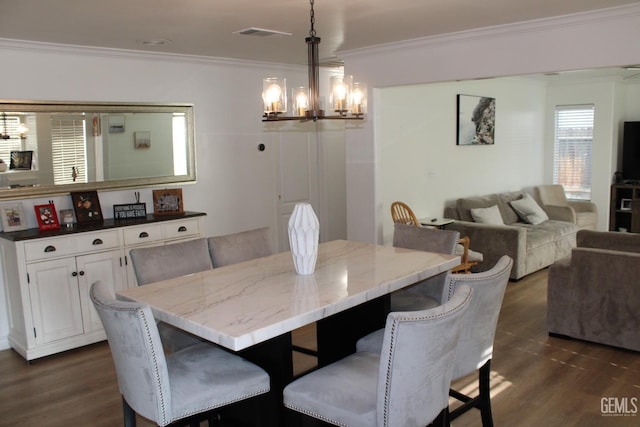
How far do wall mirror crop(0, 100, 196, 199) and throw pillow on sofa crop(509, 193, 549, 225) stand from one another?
14.0ft

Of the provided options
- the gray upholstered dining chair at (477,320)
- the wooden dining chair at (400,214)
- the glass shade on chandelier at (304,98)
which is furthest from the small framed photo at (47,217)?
the wooden dining chair at (400,214)

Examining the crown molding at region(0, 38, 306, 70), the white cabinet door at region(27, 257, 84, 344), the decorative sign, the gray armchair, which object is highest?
the crown molding at region(0, 38, 306, 70)

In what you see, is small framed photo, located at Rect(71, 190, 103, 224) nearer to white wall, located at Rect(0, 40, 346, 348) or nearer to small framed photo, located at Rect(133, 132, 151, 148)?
white wall, located at Rect(0, 40, 346, 348)

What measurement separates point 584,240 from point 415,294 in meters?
1.84

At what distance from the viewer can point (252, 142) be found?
5926 mm

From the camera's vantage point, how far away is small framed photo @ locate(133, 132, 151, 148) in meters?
5.01

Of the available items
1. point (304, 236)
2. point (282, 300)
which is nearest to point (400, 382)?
point (282, 300)

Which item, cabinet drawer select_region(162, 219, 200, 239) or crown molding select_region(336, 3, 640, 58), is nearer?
crown molding select_region(336, 3, 640, 58)

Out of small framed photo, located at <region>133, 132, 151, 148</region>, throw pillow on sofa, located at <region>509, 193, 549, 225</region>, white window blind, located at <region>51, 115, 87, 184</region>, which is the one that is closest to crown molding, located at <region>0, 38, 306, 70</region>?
white window blind, located at <region>51, 115, 87, 184</region>

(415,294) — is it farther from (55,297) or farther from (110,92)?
(110,92)

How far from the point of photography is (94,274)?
4.45m

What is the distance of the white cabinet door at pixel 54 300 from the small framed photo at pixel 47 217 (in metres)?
0.31

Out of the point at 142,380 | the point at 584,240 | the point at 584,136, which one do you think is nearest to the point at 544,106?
the point at 584,136

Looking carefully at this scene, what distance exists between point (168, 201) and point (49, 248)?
119 centimetres
